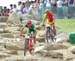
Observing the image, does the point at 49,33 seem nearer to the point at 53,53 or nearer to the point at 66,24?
the point at 53,53

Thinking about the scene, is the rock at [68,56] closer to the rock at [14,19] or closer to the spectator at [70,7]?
the spectator at [70,7]

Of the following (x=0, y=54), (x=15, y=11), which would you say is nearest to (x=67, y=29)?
(x=0, y=54)

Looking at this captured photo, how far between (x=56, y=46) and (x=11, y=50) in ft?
7.14

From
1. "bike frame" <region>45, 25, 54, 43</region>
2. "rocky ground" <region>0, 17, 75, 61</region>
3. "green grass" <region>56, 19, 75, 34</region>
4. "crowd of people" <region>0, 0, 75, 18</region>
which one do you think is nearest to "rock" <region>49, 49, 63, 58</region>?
"rocky ground" <region>0, 17, 75, 61</region>

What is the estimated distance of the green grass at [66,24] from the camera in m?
Result: 21.2

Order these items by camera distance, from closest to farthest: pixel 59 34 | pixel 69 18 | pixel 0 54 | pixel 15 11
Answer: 1. pixel 0 54
2. pixel 59 34
3. pixel 69 18
4. pixel 15 11

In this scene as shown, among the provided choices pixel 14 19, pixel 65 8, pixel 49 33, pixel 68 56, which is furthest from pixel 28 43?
pixel 14 19

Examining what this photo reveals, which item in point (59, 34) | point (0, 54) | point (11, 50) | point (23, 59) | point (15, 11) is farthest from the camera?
point (15, 11)

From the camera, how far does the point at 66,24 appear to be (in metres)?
22.8

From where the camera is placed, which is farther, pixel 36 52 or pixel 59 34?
pixel 59 34

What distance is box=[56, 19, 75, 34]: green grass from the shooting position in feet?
69.6

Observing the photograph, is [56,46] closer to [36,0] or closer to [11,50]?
[11,50]

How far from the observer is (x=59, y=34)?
19.7 metres

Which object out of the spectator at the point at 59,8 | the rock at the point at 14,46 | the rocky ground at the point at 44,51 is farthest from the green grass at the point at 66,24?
the rock at the point at 14,46
